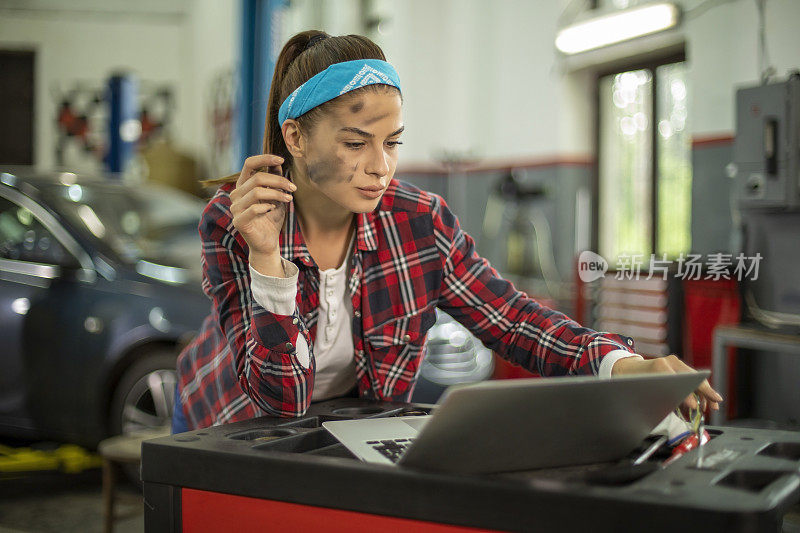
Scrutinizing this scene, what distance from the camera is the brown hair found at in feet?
3.76

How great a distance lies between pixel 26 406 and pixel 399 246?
2.44 meters

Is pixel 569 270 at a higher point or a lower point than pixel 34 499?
higher

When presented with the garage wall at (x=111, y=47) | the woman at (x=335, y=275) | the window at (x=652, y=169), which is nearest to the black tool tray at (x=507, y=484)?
the woman at (x=335, y=275)

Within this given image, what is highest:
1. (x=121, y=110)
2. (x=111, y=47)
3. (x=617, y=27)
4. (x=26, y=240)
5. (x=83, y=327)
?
(x=111, y=47)

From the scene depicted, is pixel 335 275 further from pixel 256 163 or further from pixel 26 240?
pixel 26 240

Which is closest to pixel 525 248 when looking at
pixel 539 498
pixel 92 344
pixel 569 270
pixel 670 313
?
pixel 569 270

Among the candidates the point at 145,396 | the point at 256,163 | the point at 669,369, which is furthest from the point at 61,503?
the point at 669,369

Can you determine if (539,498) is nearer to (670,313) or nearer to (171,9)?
(670,313)

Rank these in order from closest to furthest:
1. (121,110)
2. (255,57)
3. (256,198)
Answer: (256,198)
(255,57)
(121,110)

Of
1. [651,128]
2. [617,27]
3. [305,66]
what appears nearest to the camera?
[305,66]

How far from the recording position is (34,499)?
300 cm

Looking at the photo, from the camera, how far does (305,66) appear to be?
46.1 inches

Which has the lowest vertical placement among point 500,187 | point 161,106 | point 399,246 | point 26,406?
point 26,406

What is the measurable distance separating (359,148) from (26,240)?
2553 mm
